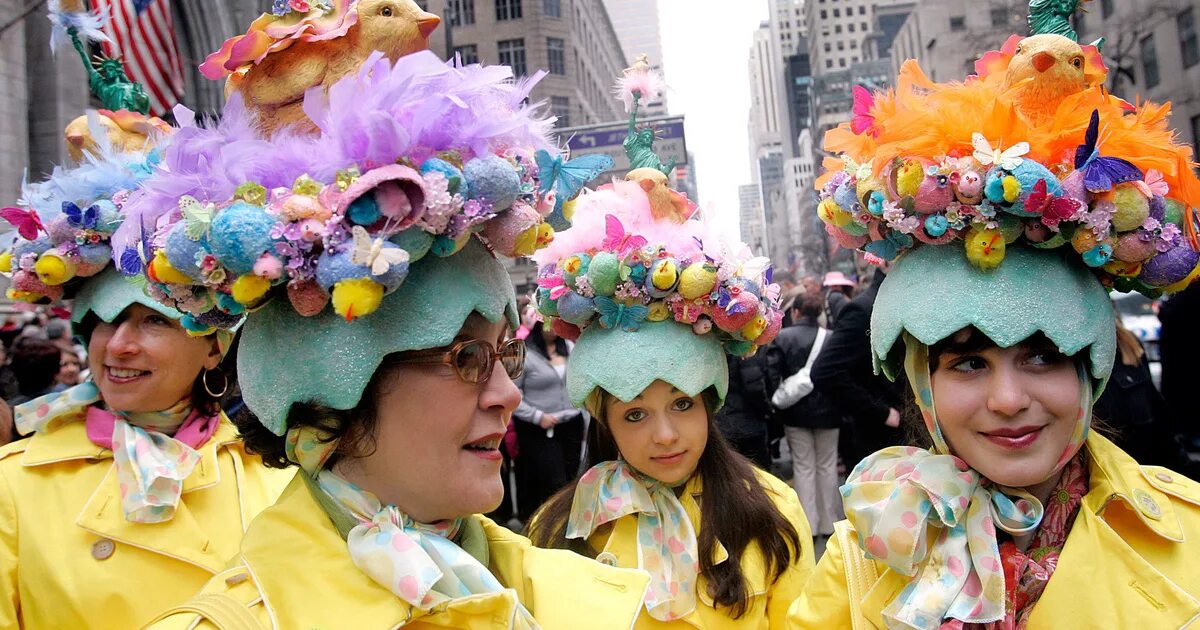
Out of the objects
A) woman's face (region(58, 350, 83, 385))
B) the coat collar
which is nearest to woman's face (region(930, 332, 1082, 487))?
the coat collar

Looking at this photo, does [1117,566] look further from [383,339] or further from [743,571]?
[383,339]

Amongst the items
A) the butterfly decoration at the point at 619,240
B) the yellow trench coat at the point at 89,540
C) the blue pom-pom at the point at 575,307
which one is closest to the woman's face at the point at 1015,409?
the butterfly decoration at the point at 619,240

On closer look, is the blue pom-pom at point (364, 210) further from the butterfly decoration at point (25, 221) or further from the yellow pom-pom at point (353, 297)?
the butterfly decoration at point (25, 221)

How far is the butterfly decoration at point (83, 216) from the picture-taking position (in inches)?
102

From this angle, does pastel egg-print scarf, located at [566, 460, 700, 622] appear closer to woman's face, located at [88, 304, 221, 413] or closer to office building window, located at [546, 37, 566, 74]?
woman's face, located at [88, 304, 221, 413]

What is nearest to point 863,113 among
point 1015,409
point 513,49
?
point 1015,409

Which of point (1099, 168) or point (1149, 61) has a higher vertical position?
point (1149, 61)

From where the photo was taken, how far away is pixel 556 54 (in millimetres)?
45906

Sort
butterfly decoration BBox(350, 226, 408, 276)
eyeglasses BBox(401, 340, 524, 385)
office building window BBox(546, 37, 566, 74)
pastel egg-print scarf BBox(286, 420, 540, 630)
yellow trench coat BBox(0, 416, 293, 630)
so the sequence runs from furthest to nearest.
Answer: office building window BBox(546, 37, 566, 74)
yellow trench coat BBox(0, 416, 293, 630)
eyeglasses BBox(401, 340, 524, 385)
pastel egg-print scarf BBox(286, 420, 540, 630)
butterfly decoration BBox(350, 226, 408, 276)

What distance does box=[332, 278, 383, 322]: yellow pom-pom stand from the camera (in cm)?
144

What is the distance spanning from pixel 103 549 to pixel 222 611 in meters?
1.25

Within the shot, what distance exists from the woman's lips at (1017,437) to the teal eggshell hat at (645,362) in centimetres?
114

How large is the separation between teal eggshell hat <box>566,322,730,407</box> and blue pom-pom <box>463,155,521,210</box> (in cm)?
142

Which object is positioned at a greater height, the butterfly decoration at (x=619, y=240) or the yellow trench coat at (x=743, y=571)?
the butterfly decoration at (x=619, y=240)
